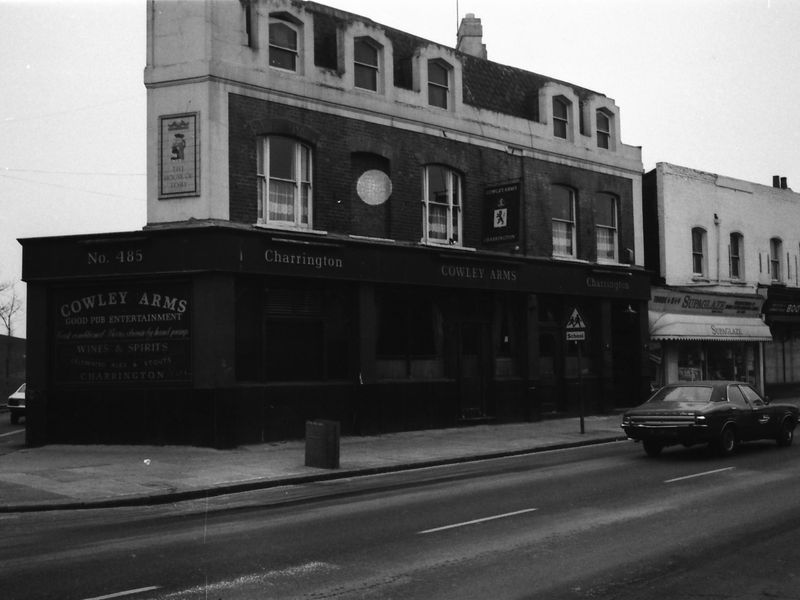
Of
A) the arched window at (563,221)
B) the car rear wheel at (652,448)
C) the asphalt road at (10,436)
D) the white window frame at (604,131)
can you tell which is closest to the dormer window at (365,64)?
the arched window at (563,221)

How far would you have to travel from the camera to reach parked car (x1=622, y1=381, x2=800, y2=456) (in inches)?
676

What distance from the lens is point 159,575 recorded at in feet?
27.3

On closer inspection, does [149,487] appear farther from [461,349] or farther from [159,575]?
[461,349]

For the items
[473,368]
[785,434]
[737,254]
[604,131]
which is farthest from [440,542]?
[737,254]

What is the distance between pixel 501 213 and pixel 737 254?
15.7 m

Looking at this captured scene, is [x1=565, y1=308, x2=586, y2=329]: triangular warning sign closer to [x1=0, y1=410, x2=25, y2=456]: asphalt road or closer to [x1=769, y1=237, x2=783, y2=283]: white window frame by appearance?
[x1=0, y1=410, x2=25, y2=456]: asphalt road

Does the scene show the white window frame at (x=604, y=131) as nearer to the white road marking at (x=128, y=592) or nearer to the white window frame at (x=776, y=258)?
the white window frame at (x=776, y=258)

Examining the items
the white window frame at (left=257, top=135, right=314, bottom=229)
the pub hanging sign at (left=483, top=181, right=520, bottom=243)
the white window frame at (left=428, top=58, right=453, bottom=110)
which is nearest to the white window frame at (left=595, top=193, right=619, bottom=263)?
the pub hanging sign at (left=483, top=181, right=520, bottom=243)

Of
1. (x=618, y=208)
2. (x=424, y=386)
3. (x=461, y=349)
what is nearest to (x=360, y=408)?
(x=424, y=386)

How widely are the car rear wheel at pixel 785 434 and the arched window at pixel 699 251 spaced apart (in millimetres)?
15457

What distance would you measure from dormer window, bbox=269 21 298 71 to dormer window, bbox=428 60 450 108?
4735mm

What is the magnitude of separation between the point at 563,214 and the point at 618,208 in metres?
3.02

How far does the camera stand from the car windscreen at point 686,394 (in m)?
18.1

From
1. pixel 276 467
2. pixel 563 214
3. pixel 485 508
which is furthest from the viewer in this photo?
pixel 563 214
